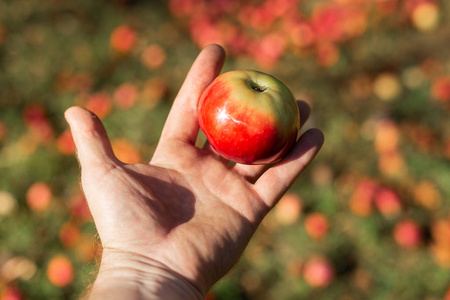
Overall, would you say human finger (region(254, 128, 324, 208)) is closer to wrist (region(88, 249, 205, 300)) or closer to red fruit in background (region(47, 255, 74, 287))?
wrist (region(88, 249, 205, 300))

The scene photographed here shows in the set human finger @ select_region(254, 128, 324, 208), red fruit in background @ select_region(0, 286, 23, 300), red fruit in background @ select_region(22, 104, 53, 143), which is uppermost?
Result: human finger @ select_region(254, 128, 324, 208)

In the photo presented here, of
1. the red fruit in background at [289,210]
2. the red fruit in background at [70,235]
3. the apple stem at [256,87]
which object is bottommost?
the red fruit in background at [70,235]

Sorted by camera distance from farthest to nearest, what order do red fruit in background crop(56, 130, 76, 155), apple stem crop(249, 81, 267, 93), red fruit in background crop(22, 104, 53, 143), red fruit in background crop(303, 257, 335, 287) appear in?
1. red fruit in background crop(22, 104, 53, 143)
2. red fruit in background crop(56, 130, 76, 155)
3. red fruit in background crop(303, 257, 335, 287)
4. apple stem crop(249, 81, 267, 93)

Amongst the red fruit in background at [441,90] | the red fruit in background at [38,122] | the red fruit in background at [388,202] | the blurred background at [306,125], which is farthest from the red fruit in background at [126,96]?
the red fruit in background at [441,90]

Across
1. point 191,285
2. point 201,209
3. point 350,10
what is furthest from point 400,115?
point 191,285

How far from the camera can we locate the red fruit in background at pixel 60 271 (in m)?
2.62

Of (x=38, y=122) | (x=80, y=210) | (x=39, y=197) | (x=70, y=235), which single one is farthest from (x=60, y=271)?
(x=38, y=122)

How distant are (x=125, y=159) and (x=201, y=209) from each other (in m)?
1.16

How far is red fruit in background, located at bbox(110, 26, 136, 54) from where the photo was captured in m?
3.89

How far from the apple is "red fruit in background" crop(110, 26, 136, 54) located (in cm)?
213

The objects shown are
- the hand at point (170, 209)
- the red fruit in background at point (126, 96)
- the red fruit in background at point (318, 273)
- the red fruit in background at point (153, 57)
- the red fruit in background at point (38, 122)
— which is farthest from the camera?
the red fruit in background at point (153, 57)

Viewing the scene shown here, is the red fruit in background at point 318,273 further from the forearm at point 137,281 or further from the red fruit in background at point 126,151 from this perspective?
the red fruit in background at point 126,151

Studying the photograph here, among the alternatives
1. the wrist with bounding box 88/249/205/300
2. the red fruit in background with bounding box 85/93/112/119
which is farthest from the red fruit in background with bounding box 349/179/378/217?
the red fruit in background with bounding box 85/93/112/119

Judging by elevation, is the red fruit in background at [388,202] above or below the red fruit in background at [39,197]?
above
